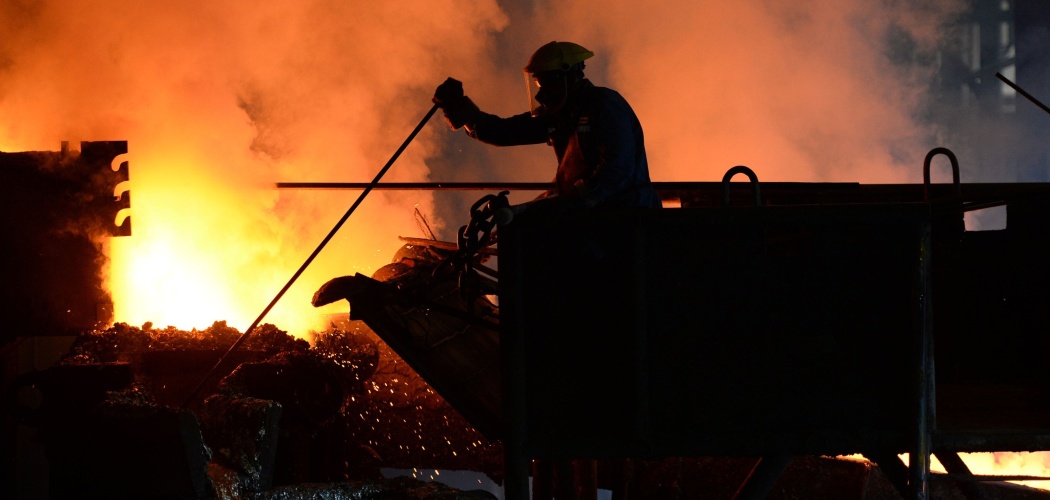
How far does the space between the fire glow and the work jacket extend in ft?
10.5

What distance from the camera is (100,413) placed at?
3.70 metres

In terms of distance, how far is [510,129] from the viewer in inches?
183

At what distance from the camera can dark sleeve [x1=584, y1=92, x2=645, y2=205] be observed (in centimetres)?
368

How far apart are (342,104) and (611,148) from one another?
26.4 ft

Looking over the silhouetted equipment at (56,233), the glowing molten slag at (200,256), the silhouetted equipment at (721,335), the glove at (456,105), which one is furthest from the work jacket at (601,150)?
the glowing molten slag at (200,256)

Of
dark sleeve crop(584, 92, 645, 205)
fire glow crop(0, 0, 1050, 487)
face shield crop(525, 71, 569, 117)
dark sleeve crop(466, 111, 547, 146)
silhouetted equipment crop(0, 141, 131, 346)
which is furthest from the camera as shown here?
fire glow crop(0, 0, 1050, 487)

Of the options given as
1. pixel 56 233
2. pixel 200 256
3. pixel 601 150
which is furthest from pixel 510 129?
pixel 200 256

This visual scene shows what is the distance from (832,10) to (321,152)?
27.8 ft

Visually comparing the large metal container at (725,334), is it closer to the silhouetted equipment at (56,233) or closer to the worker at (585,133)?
the worker at (585,133)

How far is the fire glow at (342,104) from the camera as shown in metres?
7.10

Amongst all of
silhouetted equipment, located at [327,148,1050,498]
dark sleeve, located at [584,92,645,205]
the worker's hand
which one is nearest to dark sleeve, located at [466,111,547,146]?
the worker's hand

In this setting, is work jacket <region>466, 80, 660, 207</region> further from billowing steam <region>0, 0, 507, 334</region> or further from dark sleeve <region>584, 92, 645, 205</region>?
billowing steam <region>0, 0, 507, 334</region>

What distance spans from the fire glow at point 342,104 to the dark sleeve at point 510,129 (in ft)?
8.50

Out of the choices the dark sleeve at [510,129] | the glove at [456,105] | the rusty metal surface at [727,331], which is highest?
the glove at [456,105]
